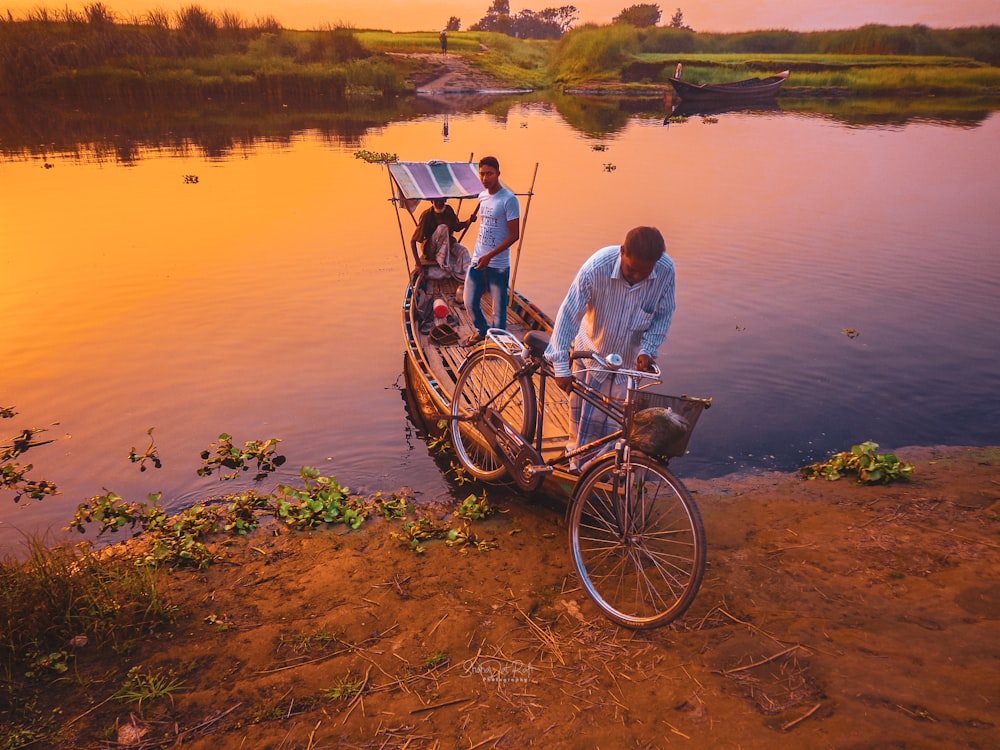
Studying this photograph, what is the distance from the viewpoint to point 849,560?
4613mm

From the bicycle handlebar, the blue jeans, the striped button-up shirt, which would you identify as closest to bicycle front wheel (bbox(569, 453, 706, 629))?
the bicycle handlebar

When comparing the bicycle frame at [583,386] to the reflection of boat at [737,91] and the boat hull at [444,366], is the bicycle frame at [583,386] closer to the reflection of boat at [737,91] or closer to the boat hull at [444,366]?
the boat hull at [444,366]

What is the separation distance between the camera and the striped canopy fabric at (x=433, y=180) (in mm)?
9055

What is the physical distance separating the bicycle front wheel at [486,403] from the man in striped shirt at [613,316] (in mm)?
492

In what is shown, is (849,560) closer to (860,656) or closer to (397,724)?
(860,656)

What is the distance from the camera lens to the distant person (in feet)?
24.0

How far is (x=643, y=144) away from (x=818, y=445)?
26.4 m

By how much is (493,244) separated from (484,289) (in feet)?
2.68

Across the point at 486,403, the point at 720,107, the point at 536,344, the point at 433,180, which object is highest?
the point at 720,107

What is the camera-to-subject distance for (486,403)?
18.4 feet

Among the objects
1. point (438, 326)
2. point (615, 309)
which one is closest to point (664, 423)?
point (615, 309)

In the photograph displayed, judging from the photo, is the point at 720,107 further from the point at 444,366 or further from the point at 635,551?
the point at 635,551

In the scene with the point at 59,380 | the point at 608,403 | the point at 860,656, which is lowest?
the point at 59,380

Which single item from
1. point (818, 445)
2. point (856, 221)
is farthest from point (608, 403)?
point (856, 221)
